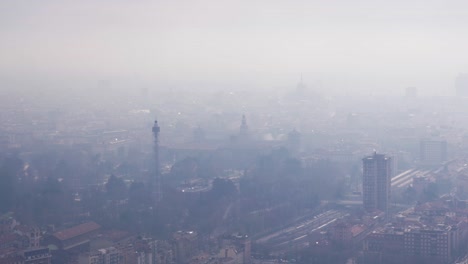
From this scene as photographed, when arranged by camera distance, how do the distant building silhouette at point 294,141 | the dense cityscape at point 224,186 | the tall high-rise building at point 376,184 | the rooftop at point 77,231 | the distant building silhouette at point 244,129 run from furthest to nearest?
1. the distant building silhouette at point 244,129
2. the distant building silhouette at point 294,141
3. the tall high-rise building at point 376,184
4. the rooftop at point 77,231
5. the dense cityscape at point 224,186

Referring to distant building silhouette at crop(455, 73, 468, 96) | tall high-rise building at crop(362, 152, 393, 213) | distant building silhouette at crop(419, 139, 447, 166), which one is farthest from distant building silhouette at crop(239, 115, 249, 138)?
distant building silhouette at crop(455, 73, 468, 96)

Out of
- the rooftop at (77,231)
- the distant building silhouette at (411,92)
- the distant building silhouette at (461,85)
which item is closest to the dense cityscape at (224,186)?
the rooftop at (77,231)

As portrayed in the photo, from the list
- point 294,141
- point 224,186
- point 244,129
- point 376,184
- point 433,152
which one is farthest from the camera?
point 244,129

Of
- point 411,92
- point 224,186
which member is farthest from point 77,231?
point 411,92

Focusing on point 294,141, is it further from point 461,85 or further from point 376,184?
point 461,85

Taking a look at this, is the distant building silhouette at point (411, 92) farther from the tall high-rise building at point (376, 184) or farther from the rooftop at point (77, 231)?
the rooftop at point (77, 231)

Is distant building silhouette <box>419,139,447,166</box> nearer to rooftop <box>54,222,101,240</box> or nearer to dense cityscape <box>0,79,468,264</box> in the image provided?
dense cityscape <box>0,79,468,264</box>

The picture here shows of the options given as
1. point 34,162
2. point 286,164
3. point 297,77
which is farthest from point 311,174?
point 297,77

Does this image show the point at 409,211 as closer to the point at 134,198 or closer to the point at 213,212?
the point at 213,212
